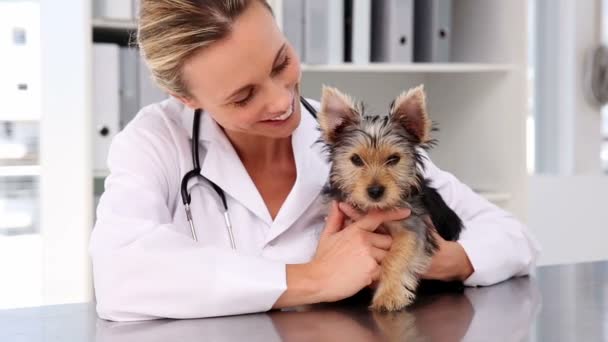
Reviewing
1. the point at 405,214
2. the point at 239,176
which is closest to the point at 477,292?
the point at 405,214

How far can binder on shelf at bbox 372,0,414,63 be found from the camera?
2.66 metres

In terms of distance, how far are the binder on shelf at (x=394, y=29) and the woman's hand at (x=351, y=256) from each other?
136 centimetres

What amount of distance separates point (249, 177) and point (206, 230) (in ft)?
0.50

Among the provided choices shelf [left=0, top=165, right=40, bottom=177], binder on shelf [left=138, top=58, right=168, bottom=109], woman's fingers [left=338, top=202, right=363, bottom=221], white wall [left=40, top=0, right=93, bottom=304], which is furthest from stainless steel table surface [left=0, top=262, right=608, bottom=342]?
shelf [left=0, top=165, right=40, bottom=177]

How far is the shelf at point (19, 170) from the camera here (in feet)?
8.78

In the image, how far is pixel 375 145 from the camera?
1378 millimetres

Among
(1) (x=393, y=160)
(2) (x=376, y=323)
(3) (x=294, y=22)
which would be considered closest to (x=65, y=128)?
(3) (x=294, y=22)

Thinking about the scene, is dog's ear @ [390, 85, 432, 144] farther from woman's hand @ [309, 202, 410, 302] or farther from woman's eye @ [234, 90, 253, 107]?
woman's eye @ [234, 90, 253, 107]

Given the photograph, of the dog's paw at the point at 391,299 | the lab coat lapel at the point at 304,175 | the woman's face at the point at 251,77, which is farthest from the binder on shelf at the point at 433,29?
the dog's paw at the point at 391,299

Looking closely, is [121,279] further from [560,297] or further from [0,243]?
[0,243]

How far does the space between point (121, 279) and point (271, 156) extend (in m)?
0.57

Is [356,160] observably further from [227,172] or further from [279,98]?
[227,172]

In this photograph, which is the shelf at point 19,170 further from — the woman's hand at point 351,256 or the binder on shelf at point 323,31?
the woman's hand at point 351,256

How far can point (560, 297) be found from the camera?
148 cm
